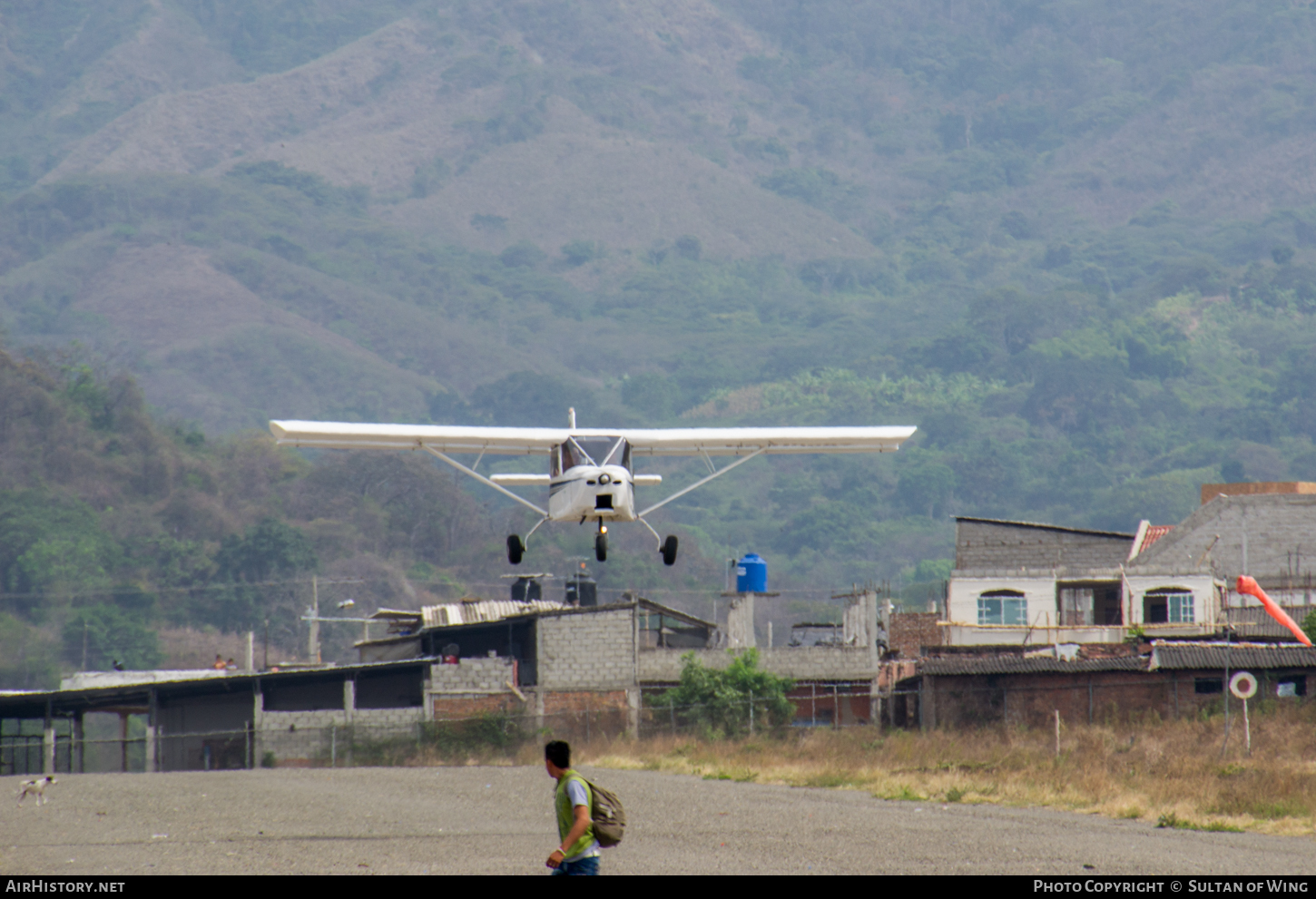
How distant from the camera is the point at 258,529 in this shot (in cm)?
14200

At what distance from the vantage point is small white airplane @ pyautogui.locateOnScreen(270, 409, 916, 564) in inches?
1161

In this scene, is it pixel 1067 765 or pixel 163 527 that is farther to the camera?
pixel 163 527

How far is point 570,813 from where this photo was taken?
1622cm

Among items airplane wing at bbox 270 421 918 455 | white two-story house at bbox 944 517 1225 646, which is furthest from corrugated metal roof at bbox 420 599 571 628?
airplane wing at bbox 270 421 918 455

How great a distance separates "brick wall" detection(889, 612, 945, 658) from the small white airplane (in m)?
29.3

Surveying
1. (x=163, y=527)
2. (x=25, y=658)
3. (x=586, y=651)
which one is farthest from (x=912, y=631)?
(x=163, y=527)

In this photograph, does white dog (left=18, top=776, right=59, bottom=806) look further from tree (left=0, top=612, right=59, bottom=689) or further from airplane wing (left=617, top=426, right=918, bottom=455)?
tree (left=0, top=612, right=59, bottom=689)

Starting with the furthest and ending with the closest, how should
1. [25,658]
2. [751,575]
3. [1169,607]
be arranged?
[25,658], [751,575], [1169,607]

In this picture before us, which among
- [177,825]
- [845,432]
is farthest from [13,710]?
[845,432]

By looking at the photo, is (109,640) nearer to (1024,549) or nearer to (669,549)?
(1024,549)

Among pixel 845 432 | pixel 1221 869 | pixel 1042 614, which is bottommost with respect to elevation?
pixel 1221 869

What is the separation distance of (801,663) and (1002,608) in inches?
454

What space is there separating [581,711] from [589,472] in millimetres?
26650
